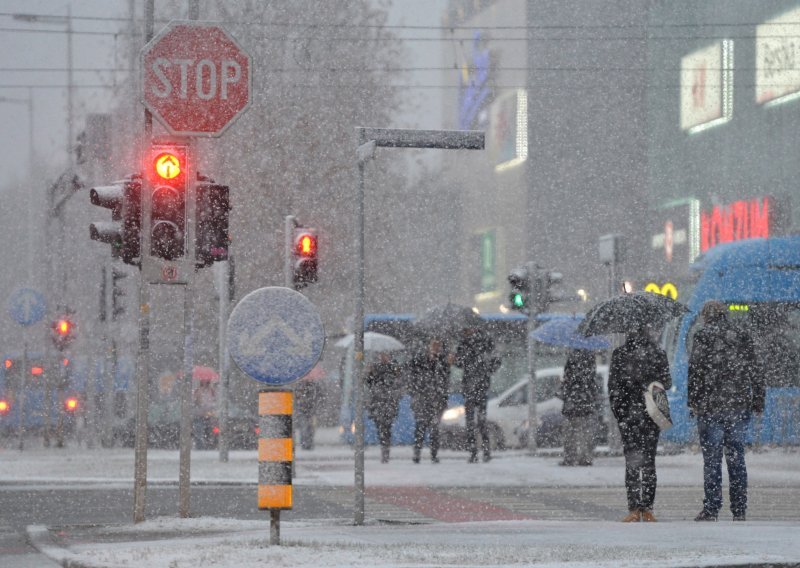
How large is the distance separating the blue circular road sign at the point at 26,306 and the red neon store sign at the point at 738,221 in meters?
21.6

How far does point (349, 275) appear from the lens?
4581 centimetres

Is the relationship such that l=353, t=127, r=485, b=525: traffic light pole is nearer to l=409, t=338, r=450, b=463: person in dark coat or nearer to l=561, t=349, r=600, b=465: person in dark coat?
l=561, t=349, r=600, b=465: person in dark coat

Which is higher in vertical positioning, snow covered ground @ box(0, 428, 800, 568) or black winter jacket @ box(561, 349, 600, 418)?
black winter jacket @ box(561, 349, 600, 418)

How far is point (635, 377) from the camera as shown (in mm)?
14773

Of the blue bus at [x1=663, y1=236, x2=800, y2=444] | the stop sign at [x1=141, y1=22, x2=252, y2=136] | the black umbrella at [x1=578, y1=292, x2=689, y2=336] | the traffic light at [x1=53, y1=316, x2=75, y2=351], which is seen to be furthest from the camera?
the traffic light at [x1=53, y1=316, x2=75, y2=351]

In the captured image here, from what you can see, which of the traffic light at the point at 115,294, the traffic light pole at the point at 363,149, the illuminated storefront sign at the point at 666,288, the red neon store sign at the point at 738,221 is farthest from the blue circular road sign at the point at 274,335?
the red neon store sign at the point at 738,221

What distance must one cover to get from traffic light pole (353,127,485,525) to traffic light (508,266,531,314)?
13276 mm

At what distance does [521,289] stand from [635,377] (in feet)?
44.7

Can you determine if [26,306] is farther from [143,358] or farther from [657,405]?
[657,405]

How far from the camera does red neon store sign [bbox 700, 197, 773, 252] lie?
4859cm

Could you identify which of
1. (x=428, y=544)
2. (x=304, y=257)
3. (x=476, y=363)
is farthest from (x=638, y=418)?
(x=476, y=363)

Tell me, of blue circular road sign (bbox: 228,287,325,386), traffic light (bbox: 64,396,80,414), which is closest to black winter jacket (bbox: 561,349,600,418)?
blue circular road sign (bbox: 228,287,325,386)

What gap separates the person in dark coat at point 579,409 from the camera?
986 inches

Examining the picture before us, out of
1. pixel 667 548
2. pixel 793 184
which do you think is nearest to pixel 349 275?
pixel 793 184
